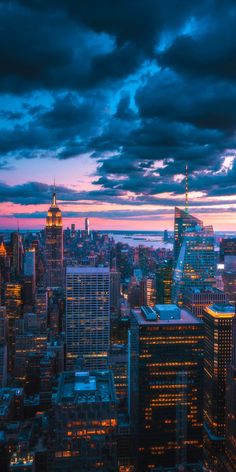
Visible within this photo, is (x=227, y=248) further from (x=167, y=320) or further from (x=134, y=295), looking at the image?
(x=167, y=320)

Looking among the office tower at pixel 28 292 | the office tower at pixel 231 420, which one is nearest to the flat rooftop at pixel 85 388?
the office tower at pixel 231 420

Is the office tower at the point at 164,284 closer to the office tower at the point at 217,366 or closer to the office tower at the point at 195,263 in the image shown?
the office tower at the point at 195,263

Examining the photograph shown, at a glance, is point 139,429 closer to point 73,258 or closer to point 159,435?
point 159,435

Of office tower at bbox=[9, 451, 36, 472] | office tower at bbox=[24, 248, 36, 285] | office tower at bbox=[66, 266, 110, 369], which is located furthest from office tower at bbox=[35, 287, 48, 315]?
office tower at bbox=[9, 451, 36, 472]

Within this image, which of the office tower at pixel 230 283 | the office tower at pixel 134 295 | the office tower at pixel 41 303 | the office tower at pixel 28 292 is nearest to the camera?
the office tower at pixel 41 303

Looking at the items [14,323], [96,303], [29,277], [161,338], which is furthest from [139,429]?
[29,277]

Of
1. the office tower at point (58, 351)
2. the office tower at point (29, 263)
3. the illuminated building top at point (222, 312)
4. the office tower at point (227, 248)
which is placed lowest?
the office tower at point (58, 351)

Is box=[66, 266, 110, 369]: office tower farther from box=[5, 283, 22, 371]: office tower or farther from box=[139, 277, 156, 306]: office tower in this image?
box=[139, 277, 156, 306]: office tower
